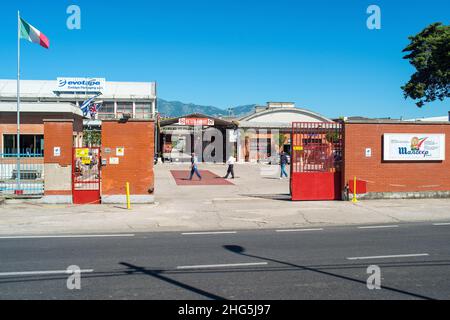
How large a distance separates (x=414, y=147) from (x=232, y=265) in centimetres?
1247

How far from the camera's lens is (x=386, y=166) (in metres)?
17.6

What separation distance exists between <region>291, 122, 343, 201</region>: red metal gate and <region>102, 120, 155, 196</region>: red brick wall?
5.32 meters

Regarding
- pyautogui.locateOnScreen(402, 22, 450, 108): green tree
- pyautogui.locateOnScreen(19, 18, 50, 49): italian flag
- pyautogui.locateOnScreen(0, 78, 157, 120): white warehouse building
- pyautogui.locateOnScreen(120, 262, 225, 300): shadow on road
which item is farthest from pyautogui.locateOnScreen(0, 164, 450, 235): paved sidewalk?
pyautogui.locateOnScreen(0, 78, 157, 120): white warehouse building

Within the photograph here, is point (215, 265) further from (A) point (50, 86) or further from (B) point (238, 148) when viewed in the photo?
(A) point (50, 86)

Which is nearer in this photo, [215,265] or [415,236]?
[215,265]

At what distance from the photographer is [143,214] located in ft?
47.1

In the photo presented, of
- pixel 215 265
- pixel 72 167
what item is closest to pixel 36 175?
pixel 72 167

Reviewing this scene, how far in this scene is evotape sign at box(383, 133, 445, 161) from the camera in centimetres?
1750

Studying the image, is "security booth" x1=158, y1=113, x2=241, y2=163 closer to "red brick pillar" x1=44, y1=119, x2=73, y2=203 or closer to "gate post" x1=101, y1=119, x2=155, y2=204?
"gate post" x1=101, y1=119, x2=155, y2=204

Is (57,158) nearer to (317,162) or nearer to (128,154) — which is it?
(128,154)

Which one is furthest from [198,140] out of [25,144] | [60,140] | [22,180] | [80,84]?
[80,84]

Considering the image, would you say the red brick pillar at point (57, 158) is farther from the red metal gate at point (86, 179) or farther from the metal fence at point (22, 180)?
the metal fence at point (22, 180)

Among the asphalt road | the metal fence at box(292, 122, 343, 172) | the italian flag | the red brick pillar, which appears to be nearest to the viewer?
the asphalt road
